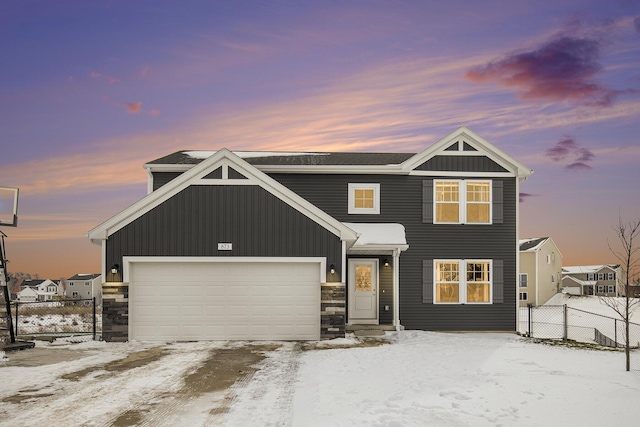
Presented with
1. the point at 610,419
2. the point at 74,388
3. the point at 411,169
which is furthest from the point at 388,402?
the point at 411,169

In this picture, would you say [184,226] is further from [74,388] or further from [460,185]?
[460,185]

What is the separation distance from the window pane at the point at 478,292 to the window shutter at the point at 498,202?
90.2 inches

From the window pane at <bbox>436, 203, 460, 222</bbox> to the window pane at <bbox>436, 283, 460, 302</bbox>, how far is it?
7.42 ft

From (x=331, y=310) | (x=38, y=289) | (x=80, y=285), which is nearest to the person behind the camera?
(x=331, y=310)

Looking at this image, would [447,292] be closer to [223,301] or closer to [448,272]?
[448,272]

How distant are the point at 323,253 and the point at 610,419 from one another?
30.0ft

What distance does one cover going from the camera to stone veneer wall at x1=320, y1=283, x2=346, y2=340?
1564 centimetres

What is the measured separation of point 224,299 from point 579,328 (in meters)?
22.6

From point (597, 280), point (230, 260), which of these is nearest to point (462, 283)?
point (230, 260)

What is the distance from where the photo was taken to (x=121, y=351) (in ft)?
45.8

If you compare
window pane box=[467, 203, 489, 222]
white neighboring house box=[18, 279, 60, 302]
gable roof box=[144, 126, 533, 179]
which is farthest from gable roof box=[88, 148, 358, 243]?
white neighboring house box=[18, 279, 60, 302]

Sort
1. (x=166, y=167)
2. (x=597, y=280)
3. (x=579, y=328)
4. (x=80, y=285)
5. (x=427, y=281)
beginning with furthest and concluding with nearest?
1. (x=80, y=285)
2. (x=597, y=280)
3. (x=579, y=328)
4. (x=166, y=167)
5. (x=427, y=281)

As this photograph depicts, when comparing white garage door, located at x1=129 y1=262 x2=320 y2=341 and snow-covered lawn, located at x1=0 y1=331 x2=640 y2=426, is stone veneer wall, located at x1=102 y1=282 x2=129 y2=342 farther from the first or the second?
snow-covered lawn, located at x1=0 y1=331 x2=640 y2=426

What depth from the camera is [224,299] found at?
15.7 metres
